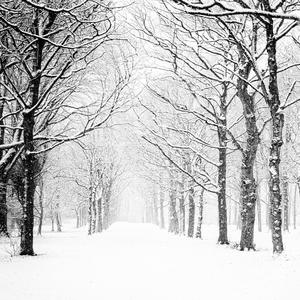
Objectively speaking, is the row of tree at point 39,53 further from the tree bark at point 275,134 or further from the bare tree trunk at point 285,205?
the bare tree trunk at point 285,205

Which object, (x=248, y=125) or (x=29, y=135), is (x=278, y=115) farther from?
(x=29, y=135)

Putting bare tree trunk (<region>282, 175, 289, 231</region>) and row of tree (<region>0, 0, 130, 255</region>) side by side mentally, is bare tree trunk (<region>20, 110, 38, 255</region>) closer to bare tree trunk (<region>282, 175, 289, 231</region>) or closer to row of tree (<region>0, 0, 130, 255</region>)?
row of tree (<region>0, 0, 130, 255</region>)

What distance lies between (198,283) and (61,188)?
128 feet

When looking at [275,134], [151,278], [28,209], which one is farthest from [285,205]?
[151,278]

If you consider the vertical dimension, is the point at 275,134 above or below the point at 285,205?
above

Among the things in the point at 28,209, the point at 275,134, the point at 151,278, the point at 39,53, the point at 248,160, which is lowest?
the point at 151,278

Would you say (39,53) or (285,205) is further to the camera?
(285,205)

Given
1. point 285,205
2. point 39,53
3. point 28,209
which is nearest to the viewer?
point 28,209

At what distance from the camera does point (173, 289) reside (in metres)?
6.25

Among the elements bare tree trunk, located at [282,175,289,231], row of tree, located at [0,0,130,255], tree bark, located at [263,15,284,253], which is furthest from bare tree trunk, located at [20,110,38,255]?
bare tree trunk, located at [282,175,289,231]

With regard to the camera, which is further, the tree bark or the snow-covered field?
the tree bark

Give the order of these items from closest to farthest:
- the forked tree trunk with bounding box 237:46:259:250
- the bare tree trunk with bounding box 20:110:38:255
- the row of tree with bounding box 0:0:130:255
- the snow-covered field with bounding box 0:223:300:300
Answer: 1. the snow-covered field with bounding box 0:223:300:300
2. the row of tree with bounding box 0:0:130:255
3. the bare tree trunk with bounding box 20:110:38:255
4. the forked tree trunk with bounding box 237:46:259:250

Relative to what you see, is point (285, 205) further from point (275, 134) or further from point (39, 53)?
point (39, 53)

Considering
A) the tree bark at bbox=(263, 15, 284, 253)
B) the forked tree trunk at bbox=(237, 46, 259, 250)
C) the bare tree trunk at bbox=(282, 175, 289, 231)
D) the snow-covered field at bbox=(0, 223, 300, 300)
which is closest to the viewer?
the snow-covered field at bbox=(0, 223, 300, 300)
